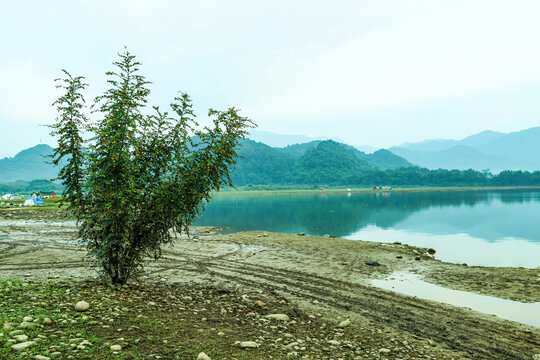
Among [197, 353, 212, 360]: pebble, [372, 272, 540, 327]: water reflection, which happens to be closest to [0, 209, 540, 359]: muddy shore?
[372, 272, 540, 327]: water reflection

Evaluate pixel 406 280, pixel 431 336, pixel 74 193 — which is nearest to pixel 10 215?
pixel 74 193

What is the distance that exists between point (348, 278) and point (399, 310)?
4971 millimetres

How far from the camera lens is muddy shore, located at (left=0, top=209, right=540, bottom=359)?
33.8ft

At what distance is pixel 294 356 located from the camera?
26.3 ft

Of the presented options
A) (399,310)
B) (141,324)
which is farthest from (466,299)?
(141,324)

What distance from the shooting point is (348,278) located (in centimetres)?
1756

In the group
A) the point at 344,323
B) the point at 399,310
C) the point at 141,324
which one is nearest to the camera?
the point at 141,324

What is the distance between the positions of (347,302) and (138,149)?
32.0ft

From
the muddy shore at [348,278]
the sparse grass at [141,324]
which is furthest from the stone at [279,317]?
the muddy shore at [348,278]

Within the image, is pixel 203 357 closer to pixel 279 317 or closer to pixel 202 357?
pixel 202 357

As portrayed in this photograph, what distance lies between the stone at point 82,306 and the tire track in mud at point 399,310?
7628 millimetres

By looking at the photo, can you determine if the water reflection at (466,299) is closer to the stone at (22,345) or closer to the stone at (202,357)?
the stone at (202,357)

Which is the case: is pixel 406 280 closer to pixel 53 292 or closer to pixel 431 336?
pixel 431 336

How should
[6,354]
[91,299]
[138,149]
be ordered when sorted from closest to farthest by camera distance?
[6,354]
[91,299]
[138,149]
